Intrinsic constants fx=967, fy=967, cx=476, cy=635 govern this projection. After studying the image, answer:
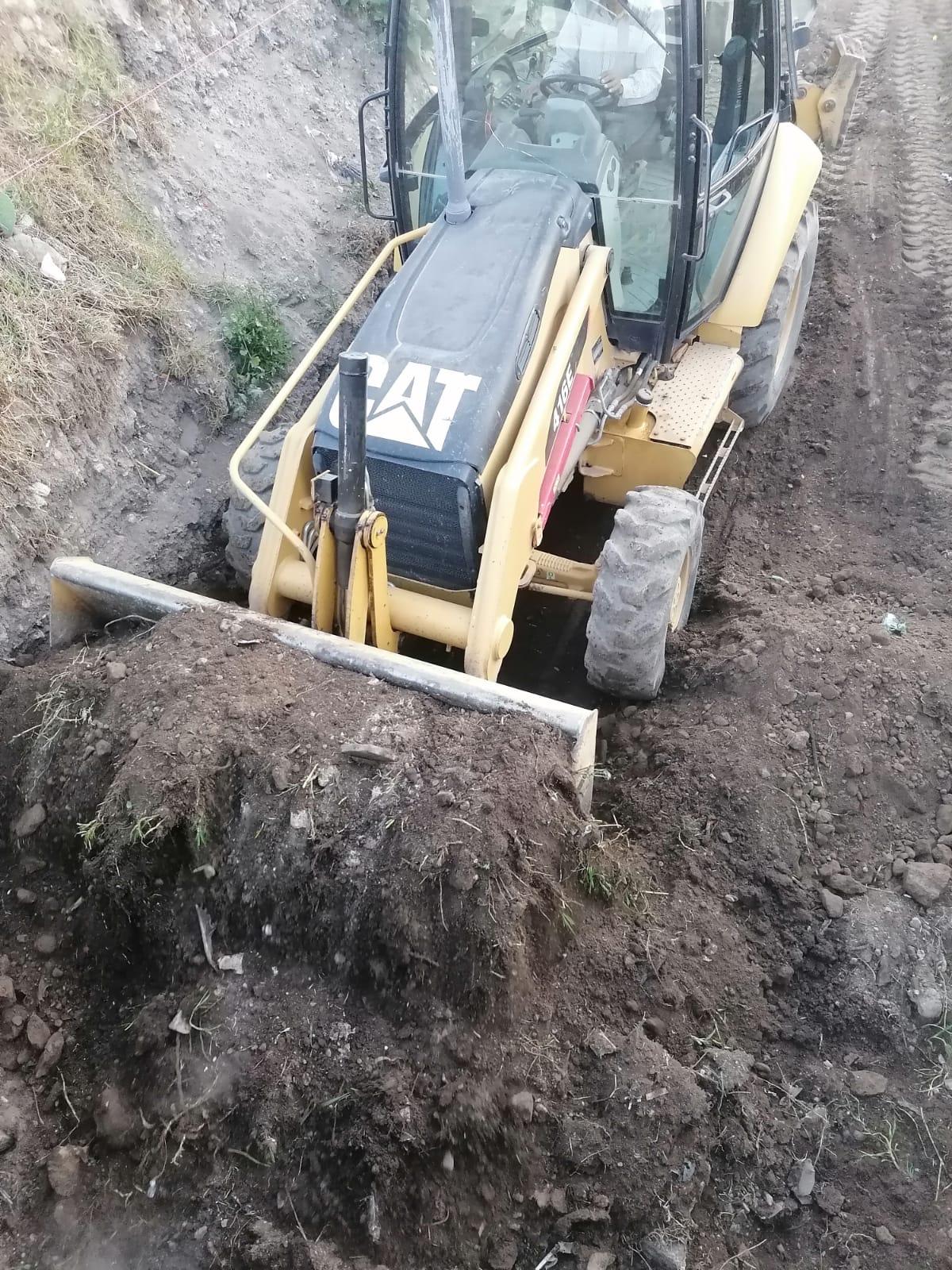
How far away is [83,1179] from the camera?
2705 millimetres

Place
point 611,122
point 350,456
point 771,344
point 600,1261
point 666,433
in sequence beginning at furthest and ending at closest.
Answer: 1. point 771,344
2. point 666,433
3. point 611,122
4. point 350,456
5. point 600,1261

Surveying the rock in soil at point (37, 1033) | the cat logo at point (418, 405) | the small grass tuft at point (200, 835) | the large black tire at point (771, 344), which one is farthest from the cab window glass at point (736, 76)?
the rock in soil at point (37, 1033)

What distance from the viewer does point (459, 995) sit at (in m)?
2.77

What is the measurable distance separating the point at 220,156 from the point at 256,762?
5.15 metres

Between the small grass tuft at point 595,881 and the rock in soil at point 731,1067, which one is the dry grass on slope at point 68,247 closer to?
the small grass tuft at point 595,881

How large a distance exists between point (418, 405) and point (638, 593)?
1.07 metres

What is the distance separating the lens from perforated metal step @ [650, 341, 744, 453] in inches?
176

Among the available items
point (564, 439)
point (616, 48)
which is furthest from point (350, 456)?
point (616, 48)

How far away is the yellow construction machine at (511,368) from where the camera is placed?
339 cm

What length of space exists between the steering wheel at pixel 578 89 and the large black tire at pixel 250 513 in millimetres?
1855

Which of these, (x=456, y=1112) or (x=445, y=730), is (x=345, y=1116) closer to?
(x=456, y=1112)

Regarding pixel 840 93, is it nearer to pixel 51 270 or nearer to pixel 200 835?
pixel 51 270

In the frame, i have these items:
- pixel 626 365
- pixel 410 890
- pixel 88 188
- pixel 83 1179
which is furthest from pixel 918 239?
pixel 83 1179

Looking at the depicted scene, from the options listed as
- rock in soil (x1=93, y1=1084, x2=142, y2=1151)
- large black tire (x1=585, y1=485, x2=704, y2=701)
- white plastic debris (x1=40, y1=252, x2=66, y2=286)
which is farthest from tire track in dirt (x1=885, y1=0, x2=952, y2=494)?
rock in soil (x1=93, y1=1084, x2=142, y2=1151)
